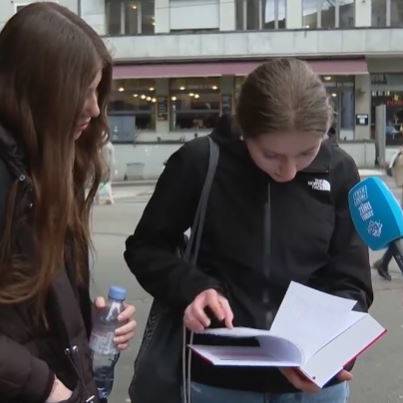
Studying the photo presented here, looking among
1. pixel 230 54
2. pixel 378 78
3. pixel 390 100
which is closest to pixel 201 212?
pixel 230 54

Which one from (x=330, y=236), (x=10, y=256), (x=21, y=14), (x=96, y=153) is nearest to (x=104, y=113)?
(x=96, y=153)

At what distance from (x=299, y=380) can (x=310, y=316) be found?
169mm

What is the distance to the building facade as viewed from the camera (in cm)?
2578

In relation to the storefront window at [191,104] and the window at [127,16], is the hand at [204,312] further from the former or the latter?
the window at [127,16]

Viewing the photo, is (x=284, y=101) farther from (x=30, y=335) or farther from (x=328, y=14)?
(x=328, y=14)

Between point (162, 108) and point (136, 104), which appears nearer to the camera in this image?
point (162, 108)

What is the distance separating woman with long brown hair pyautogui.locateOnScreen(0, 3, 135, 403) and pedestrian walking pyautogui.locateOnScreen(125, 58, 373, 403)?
15.8 inches

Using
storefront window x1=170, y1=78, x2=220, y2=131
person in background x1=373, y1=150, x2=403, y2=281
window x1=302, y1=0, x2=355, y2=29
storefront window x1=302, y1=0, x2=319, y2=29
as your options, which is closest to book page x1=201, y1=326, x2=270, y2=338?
person in background x1=373, y1=150, x2=403, y2=281

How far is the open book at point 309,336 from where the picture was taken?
6.09 ft

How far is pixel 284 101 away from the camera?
1.91 m

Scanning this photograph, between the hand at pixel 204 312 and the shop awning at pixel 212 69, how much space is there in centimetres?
2393

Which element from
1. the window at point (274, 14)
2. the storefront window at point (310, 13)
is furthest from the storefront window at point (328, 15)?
the window at point (274, 14)

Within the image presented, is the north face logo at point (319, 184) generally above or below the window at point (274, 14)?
below

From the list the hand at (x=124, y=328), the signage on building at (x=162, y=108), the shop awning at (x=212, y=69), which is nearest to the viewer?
the hand at (x=124, y=328)
